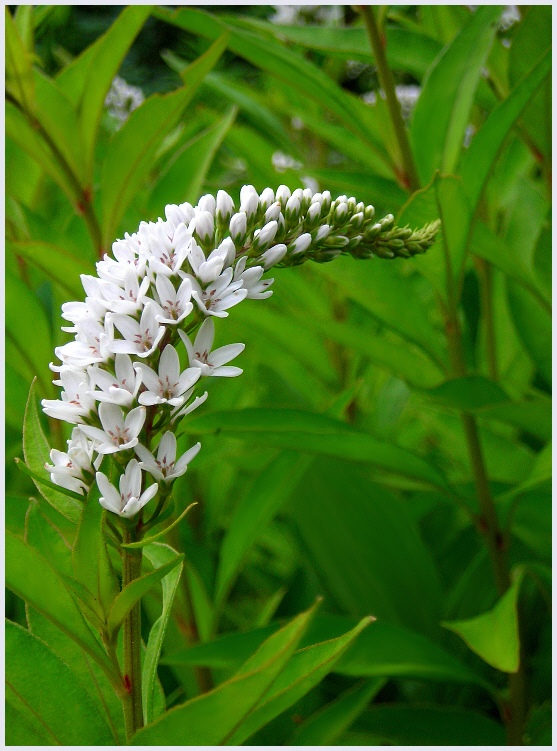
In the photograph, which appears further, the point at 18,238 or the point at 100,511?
the point at 18,238

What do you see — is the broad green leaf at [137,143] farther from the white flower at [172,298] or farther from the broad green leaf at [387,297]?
the white flower at [172,298]

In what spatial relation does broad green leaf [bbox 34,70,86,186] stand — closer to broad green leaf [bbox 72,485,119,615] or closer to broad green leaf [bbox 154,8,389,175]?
broad green leaf [bbox 154,8,389,175]

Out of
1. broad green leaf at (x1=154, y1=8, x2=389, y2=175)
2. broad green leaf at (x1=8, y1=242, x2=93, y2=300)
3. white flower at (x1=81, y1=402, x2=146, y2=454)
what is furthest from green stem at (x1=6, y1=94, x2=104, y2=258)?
white flower at (x1=81, y1=402, x2=146, y2=454)

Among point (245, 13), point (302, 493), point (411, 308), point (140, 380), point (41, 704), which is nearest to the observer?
point (140, 380)

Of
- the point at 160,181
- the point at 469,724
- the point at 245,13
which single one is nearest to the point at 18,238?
the point at 160,181

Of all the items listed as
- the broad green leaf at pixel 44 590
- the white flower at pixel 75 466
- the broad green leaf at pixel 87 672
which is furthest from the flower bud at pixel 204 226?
the broad green leaf at pixel 87 672

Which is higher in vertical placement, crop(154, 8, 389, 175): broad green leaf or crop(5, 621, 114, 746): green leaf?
crop(154, 8, 389, 175): broad green leaf

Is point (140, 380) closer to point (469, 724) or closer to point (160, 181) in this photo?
point (160, 181)

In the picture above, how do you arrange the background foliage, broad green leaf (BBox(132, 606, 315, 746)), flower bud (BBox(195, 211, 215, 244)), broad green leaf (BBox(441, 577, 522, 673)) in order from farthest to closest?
the background foliage → broad green leaf (BBox(441, 577, 522, 673)) → flower bud (BBox(195, 211, 215, 244)) → broad green leaf (BBox(132, 606, 315, 746))
